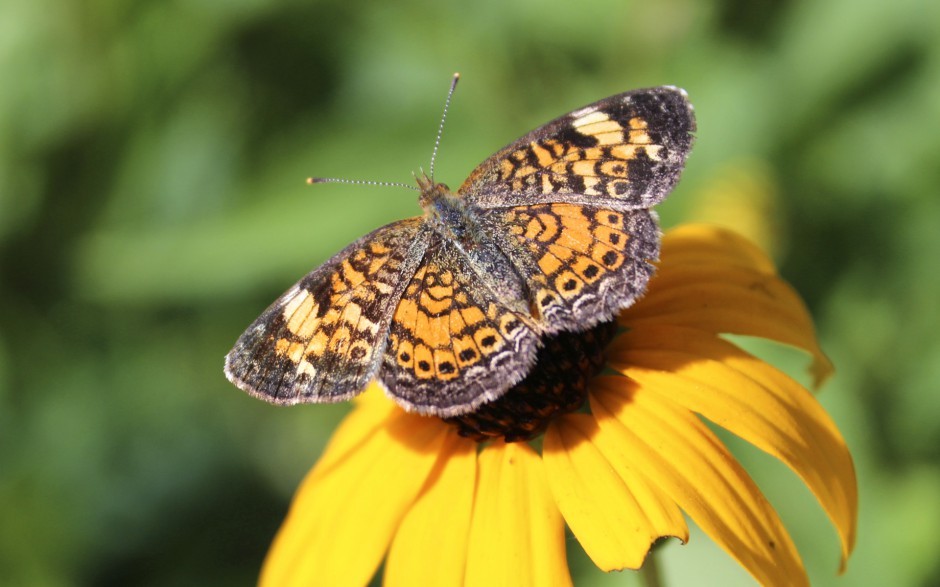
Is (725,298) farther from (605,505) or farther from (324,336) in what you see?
(324,336)

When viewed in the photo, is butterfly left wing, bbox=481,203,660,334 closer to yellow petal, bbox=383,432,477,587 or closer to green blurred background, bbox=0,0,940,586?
yellow petal, bbox=383,432,477,587

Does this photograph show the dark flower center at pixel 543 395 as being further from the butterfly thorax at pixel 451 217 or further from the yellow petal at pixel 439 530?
the butterfly thorax at pixel 451 217

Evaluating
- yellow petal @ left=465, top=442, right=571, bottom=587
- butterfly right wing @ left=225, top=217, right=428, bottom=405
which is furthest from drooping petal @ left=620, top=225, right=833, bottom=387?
butterfly right wing @ left=225, top=217, right=428, bottom=405

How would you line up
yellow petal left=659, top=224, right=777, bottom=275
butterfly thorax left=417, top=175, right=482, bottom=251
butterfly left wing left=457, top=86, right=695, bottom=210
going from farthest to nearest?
1. yellow petal left=659, top=224, right=777, bottom=275
2. butterfly thorax left=417, top=175, right=482, bottom=251
3. butterfly left wing left=457, top=86, right=695, bottom=210

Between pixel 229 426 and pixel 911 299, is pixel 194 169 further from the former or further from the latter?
pixel 911 299

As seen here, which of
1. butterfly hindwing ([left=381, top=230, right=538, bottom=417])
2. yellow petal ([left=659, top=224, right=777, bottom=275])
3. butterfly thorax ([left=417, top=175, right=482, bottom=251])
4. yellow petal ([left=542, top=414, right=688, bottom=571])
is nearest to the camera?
yellow petal ([left=542, top=414, right=688, bottom=571])

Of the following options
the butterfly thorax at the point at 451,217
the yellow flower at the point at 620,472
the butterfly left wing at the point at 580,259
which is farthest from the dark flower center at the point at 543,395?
the butterfly thorax at the point at 451,217

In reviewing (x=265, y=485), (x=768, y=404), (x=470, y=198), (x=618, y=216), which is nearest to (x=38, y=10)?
(x=265, y=485)
